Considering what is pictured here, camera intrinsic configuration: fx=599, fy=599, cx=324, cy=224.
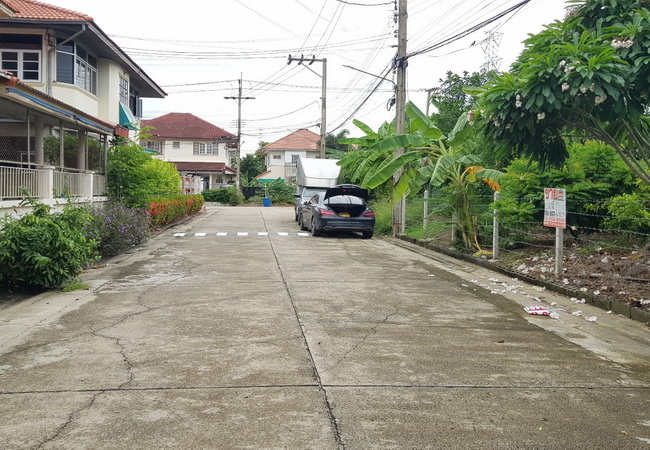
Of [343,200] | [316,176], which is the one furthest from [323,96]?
[343,200]

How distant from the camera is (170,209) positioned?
24.6m

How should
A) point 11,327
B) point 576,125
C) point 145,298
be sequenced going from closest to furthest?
point 11,327
point 576,125
point 145,298

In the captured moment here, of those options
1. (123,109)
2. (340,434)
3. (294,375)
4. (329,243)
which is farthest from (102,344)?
(123,109)

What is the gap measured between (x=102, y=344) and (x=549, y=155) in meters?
6.16

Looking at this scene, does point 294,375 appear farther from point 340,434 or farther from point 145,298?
point 145,298

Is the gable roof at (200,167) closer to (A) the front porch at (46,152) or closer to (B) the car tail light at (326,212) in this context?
(A) the front porch at (46,152)

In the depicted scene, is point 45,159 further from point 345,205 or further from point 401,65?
point 401,65

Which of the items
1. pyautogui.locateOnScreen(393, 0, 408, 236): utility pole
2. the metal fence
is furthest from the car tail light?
the metal fence

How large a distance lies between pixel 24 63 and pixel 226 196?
3307 centimetres

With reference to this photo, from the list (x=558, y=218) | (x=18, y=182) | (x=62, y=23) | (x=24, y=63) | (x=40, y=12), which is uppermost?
(x=40, y=12)

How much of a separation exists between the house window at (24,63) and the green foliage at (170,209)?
5.98 m

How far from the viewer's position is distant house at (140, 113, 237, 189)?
6016 cm

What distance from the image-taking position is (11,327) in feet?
23.6

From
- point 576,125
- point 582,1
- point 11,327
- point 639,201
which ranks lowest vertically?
point 11,327
